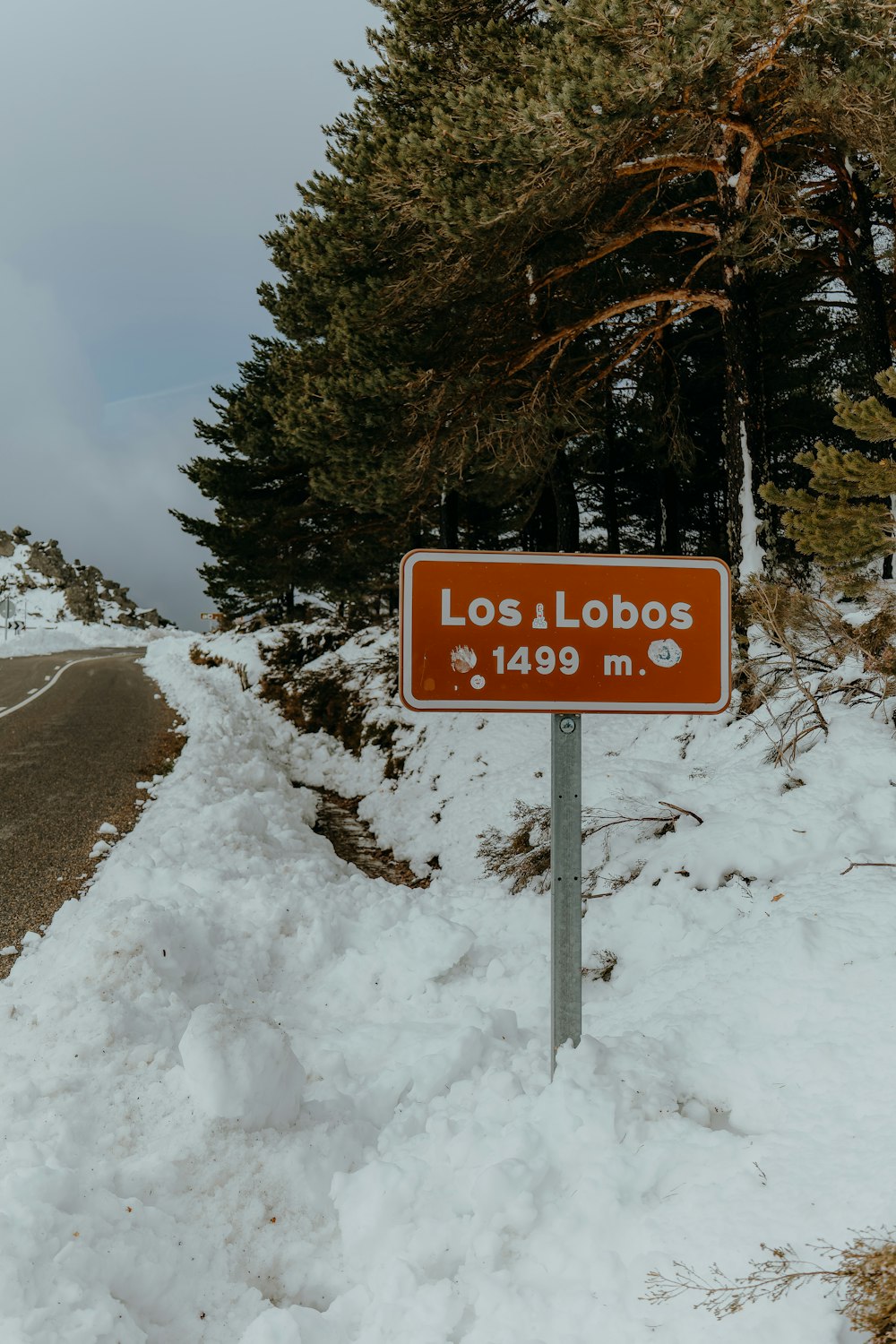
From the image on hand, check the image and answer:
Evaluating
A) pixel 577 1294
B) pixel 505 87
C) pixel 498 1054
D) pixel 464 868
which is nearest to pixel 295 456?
pixel 505 87

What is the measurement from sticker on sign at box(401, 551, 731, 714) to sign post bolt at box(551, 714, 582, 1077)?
23 centimetres

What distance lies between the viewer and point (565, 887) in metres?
2.84

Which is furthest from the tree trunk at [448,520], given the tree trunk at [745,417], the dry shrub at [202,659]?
the dry shrub at [202,659]

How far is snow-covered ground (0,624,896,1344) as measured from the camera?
212 centimetres

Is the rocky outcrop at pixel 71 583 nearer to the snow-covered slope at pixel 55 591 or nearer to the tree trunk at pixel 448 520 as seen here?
the snow-covered slope at pixel 55 591

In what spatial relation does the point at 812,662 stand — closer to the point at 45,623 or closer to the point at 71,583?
the point at 45,623

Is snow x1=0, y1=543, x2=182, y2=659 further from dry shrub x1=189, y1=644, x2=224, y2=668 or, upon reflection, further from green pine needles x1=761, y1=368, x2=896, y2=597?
green pine needles x1=761, y1=368, x2=896, y2=597

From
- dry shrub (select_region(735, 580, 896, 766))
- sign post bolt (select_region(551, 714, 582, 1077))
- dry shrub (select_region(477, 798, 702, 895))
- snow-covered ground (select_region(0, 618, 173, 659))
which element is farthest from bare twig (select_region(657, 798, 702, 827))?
snow-covered ground (select_region(0, 618, 173, 659))

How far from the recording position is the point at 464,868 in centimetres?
689

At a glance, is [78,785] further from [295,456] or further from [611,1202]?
[295,456]

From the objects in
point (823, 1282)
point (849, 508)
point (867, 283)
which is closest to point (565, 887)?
point (823, 1282)

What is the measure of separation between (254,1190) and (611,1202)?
1.24m

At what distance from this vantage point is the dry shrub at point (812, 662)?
5.02 m

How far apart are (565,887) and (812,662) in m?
4.04
